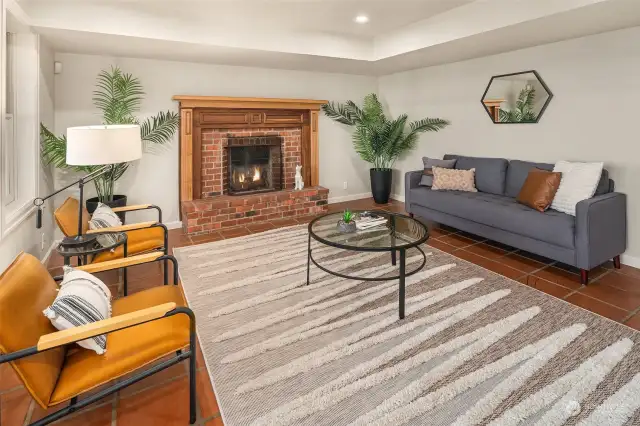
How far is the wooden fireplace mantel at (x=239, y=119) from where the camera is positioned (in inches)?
190

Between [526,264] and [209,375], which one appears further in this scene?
[526,264]

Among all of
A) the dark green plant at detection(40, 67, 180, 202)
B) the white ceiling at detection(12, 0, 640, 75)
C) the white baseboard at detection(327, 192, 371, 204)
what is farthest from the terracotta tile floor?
the white ceiling at detection(12, 0, 640, 75)

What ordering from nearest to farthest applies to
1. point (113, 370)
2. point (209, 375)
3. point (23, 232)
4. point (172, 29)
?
point (113, 370) → point (209, 375) → point (23, 232) → point (172, 29)

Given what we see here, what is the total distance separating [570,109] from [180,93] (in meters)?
4.66

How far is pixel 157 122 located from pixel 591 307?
492 centimetres

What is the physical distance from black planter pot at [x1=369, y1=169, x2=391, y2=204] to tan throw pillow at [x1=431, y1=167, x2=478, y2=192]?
1365mm

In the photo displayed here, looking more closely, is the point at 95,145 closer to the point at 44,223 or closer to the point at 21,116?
the point at 21,116

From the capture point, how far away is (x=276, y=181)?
5.74 metres

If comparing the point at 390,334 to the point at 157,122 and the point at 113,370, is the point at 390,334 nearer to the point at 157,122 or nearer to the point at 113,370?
the point at 113,370

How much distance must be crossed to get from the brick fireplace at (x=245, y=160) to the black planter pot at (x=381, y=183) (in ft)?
3.17

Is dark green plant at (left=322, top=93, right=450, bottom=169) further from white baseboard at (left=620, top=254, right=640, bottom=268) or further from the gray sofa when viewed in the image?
white baseboard at (left=620, top=254, right=640, bottom=268)

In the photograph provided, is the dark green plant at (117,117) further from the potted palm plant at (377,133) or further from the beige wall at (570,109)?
the beige wall at (570,109)

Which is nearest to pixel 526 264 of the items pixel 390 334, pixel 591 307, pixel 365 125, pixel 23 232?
pixel 591 307

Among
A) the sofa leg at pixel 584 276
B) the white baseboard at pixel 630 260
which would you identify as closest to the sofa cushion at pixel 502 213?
the sofa leg at pixel 584 276
